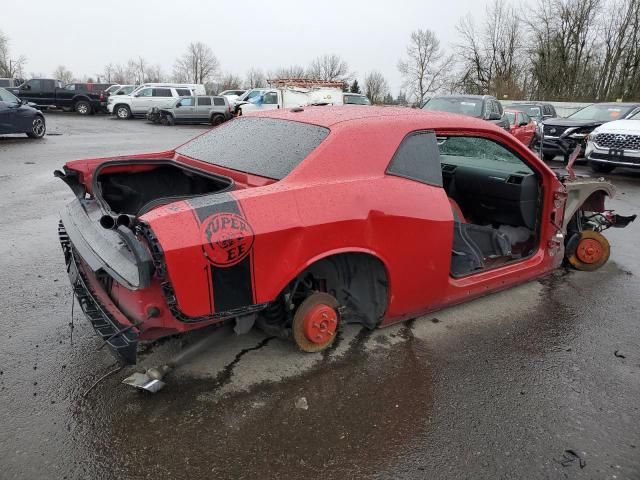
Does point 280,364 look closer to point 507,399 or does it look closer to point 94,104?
point 507,399

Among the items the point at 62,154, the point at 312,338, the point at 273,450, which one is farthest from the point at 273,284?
the point at 62,154

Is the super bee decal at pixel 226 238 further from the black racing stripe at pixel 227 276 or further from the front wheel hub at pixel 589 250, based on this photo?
the front wheel hub at pixel 589 250

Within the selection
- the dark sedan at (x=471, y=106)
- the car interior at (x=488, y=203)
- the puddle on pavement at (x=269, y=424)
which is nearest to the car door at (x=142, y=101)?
the dark sedan at (x=471, y=106)

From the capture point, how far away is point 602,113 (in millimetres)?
13516

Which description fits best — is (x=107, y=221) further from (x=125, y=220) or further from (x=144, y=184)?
(x=144, y=184)

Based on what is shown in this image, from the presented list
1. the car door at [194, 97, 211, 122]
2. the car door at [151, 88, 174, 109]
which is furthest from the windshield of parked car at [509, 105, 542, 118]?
the car door at [151, 88, 174, 109]

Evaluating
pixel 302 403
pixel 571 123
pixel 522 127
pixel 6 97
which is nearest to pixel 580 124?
pixel 571 123

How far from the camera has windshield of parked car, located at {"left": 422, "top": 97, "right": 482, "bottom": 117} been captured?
447 inches

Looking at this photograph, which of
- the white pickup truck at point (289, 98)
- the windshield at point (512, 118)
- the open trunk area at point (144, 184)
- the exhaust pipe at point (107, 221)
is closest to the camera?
the exhaust pipe at point (107, 221)

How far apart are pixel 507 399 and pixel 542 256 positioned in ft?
5.79

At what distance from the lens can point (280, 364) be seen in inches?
120

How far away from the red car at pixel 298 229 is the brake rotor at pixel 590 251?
1.65ft

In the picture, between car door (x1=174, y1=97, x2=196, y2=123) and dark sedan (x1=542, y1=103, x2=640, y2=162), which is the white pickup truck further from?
dark sedan (x1=542, y1=103, x2=640, y2=162)

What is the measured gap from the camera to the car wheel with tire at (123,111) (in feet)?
85.7
